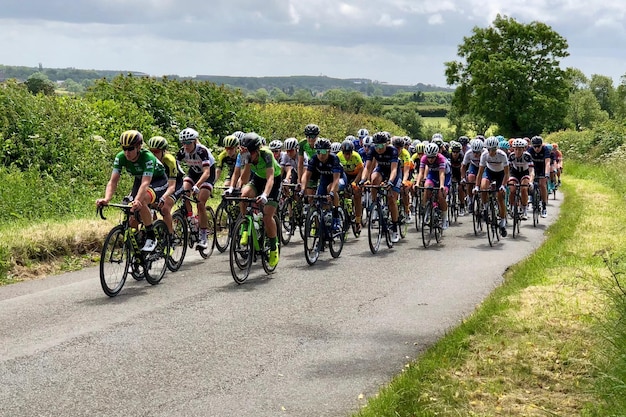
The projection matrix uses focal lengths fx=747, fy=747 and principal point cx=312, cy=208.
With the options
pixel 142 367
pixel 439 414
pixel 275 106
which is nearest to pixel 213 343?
pixel 142 367

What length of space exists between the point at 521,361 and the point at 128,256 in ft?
18.3

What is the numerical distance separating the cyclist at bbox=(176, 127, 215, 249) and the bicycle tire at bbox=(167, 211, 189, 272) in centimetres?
36

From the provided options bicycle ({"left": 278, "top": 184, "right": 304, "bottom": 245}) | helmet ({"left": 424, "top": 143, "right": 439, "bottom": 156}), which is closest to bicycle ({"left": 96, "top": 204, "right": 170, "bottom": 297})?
bicycle ({"left": 278, "top": 184, "right": 304, "bottom": 245})

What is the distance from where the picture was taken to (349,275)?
1170cm

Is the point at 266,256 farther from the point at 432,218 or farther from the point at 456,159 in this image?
the point at 456,159

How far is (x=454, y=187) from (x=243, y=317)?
40.9 feet

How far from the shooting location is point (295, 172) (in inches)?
620

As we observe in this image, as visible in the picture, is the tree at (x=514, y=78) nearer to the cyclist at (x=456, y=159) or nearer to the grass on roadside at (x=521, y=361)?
the cyclist at (x=456, y=159)

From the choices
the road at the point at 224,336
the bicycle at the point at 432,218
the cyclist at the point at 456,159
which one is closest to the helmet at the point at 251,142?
the road at the point at 224,336

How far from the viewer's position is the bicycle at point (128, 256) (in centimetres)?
962

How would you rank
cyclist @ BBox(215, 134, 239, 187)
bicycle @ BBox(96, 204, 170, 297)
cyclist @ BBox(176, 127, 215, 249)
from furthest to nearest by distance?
cyclist @ BBox(215, 134, 239, 187) → cyclist @ BBox(176, 127, 215, 249) → bicycle @ BBox(96, 204, 170, 297)

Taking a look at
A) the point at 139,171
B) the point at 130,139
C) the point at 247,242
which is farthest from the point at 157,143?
the point at 247,242

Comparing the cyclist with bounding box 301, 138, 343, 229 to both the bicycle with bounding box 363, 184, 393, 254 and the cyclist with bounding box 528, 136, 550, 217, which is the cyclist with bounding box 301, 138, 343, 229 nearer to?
the bicycle with bounding box 363, 184, 393, 254

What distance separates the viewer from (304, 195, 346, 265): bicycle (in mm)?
12453
